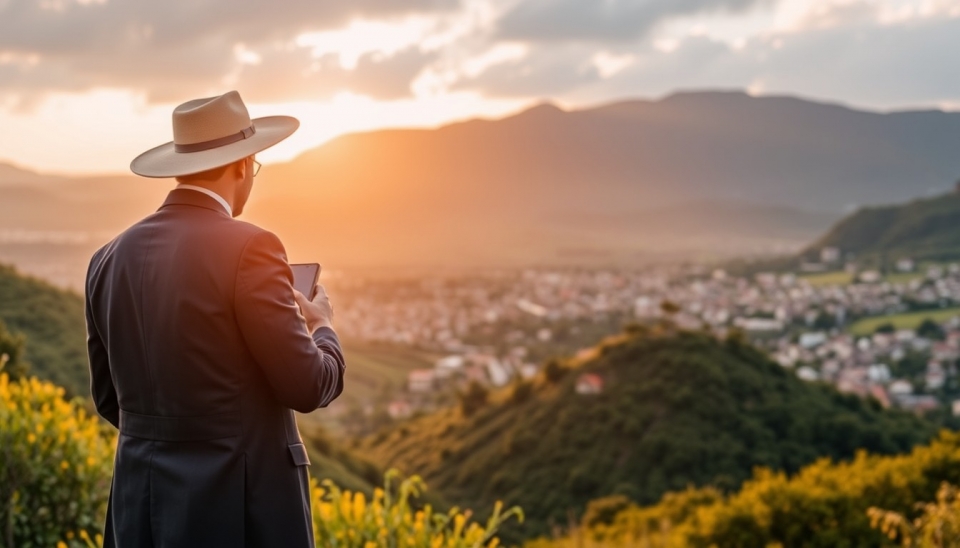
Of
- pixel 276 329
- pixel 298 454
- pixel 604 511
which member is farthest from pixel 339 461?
pixel 276 329

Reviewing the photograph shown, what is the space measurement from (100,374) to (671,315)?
4484 centimetres

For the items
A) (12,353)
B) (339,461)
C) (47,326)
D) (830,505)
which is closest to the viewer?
(830,505)

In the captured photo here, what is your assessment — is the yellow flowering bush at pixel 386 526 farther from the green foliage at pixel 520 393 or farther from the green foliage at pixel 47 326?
the green foliage at pixel 520 393

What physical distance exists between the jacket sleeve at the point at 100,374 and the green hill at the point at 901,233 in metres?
93.0

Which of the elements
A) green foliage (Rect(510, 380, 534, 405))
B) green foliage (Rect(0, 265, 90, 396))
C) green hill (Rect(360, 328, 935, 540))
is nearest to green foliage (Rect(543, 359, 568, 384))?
green hill (Rect(360, 328, 935, 540))

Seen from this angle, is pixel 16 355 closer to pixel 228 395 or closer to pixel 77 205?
pixel 228 395

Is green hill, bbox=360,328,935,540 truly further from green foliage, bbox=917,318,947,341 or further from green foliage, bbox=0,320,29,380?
green foliage, bbox=917,318,947,341

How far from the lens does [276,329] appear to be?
6.31 ft

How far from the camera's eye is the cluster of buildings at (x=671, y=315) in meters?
57.2

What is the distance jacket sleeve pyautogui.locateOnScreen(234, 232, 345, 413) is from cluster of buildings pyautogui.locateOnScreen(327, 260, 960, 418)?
38271 millimetres

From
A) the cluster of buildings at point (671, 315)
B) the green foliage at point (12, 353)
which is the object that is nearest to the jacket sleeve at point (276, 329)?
the green foliage at point (12, 353)

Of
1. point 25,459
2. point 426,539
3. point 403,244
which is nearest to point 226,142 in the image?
point 426,539

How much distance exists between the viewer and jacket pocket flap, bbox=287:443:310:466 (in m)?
2.09

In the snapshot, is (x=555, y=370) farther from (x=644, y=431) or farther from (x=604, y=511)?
(x=604, y=511)
